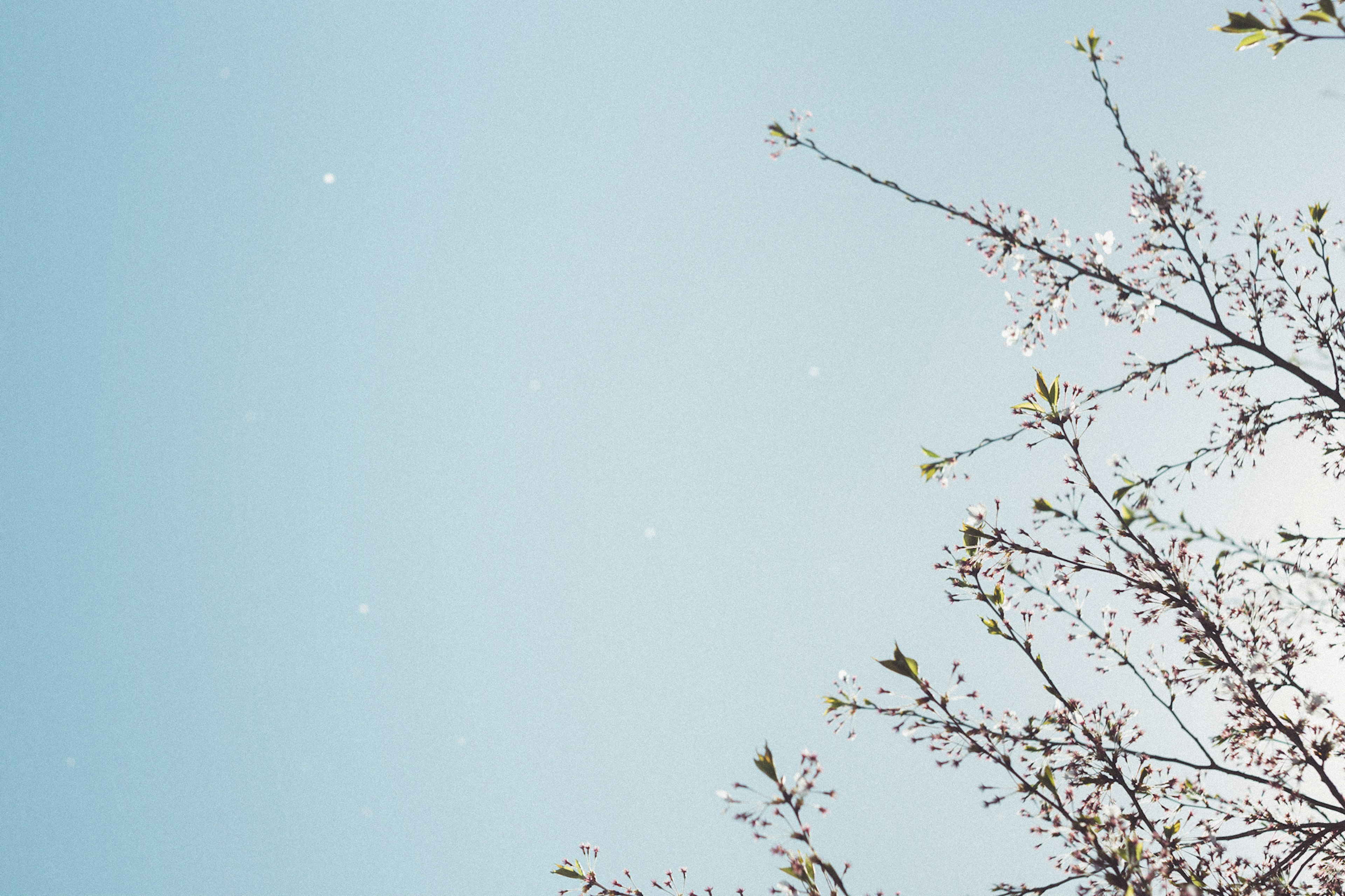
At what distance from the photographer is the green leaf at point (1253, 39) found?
113 inches

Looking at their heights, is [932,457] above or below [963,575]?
above

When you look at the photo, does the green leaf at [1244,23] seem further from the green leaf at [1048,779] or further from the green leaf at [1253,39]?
the green leaf at [1048,779]

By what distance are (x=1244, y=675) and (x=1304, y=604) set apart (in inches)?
31.0

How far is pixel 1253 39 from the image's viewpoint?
2.91 metres

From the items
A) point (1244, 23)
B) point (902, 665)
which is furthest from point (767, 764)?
point (1244, 23)

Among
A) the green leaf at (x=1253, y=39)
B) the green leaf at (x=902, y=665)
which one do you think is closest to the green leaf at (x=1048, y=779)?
the green leaf at (x=902, y=665)

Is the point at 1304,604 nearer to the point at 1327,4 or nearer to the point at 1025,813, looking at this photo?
the point at 1025,813

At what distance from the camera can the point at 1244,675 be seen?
3.87 m

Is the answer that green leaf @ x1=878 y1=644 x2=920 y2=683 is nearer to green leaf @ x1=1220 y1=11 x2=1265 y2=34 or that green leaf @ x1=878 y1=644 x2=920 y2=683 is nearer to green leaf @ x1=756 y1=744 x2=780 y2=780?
green leaf @ x1=756 y1=744 x2=780 y2=780

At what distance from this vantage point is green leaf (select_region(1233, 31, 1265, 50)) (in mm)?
2873

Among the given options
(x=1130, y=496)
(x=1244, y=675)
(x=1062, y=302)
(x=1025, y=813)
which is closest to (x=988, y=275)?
(x=1062, y=302)

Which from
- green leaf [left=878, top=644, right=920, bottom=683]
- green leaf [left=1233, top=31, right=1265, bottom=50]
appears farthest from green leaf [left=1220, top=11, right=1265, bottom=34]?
green leaf [left=878, top=644, right=920, bottom=683]

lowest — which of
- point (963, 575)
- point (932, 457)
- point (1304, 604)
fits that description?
point (1304, 604)

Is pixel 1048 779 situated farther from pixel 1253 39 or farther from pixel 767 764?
pixel 1253 39
